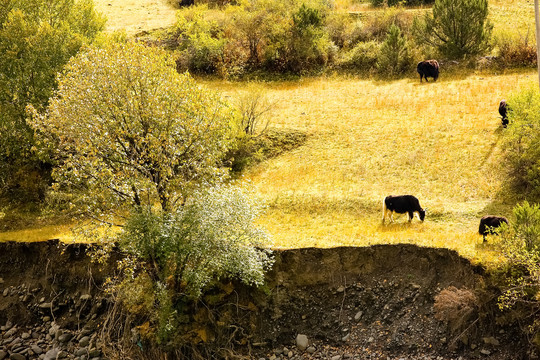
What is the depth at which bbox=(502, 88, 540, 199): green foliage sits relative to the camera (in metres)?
25.8

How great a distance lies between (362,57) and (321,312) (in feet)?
106

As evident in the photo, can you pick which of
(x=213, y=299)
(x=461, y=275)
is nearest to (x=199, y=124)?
(x=213, y=299)

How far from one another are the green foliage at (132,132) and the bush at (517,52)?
100ft

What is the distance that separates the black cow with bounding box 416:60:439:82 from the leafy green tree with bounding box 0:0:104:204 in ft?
86.7

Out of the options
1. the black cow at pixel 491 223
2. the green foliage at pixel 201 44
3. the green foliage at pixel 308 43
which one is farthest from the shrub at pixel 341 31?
the black cow at pixel 491 223

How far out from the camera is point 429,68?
43562 millimetres

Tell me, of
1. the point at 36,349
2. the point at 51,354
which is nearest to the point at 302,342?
the point at 51,354

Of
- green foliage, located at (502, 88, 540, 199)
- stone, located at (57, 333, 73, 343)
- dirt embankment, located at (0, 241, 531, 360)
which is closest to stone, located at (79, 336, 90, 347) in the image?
dirt embankment, located at (0, 241, 531, 360)

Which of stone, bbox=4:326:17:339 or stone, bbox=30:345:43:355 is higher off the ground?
stone, bbox=4:326:17:339

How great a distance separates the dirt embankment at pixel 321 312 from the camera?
66.0 ft

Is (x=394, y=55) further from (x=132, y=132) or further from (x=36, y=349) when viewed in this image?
(x=36, y=349)

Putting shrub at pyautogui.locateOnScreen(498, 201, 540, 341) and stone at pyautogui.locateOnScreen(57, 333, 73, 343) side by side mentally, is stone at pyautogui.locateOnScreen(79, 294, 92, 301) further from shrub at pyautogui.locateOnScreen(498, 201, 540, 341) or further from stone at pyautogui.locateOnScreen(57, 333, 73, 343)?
shrub at pyautogui.locateOnScreen(498, 201, 540, 341)

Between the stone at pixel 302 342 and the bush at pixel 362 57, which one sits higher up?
the bush at pixel 362 57

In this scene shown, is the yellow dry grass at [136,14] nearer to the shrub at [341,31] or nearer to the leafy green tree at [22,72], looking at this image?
the shrub at [341,31]
